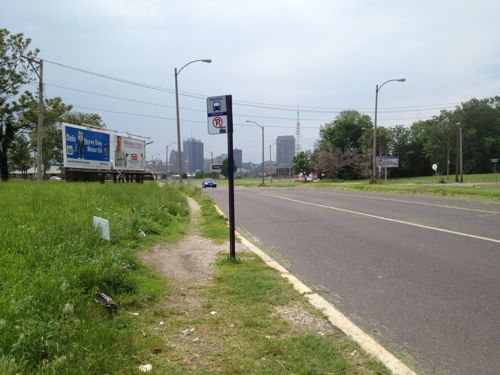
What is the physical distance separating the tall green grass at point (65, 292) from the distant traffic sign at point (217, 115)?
8.48 feet

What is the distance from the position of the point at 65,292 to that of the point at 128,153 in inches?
1205

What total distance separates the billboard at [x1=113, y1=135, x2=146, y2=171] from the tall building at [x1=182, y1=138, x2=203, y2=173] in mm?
84119

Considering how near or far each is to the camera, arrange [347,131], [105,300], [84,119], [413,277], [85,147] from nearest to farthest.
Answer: [105,300], [413,277], [85,147], [84,119], [347,131]

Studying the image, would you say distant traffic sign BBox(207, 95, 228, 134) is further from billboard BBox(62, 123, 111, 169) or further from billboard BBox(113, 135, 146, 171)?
billboard BBox(113, 135, 146, 171)

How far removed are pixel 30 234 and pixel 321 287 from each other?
4.29 metres

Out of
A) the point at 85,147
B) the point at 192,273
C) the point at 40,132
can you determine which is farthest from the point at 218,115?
the point at 40,132

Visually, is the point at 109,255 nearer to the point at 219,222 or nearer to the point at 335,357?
the point at 335,357

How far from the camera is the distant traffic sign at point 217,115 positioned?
27.6 ft

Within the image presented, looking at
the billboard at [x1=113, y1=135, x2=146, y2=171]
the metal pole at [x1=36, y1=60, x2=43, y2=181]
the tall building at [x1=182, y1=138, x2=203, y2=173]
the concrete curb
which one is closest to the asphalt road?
the concrete curb

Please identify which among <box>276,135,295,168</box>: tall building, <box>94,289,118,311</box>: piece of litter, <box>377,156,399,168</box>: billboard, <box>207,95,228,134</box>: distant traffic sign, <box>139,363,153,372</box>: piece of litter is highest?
<box>276,135,295,168</box>: tall building

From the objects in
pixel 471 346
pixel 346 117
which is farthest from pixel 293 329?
pixel 346 117

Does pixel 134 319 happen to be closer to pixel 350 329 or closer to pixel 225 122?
pixel 350 329

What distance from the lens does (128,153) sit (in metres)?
34.4

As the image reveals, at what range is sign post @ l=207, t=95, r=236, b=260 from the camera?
8305 mm
